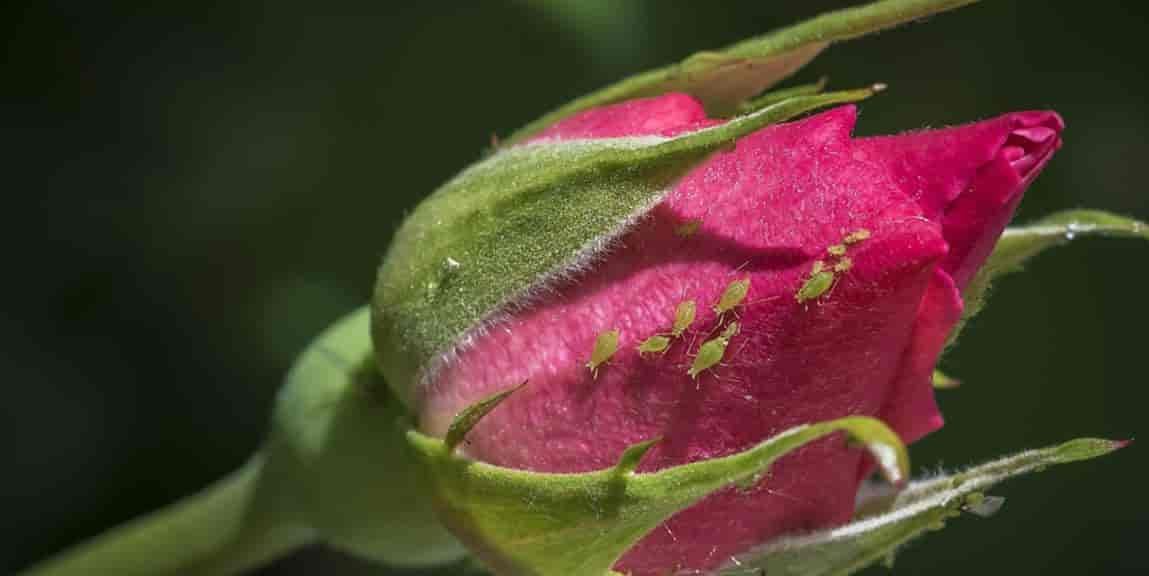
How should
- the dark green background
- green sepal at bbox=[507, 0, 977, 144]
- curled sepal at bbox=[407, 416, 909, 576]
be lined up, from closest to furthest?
curled sepal at bbox=[407, 416, 909, 576] → green sepal at bbox=[507, 0, 977, 144] → the dark green background

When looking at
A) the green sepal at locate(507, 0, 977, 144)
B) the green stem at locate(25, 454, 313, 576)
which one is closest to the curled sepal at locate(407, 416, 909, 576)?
the green sepal at locate(507, 0, 977, 144)

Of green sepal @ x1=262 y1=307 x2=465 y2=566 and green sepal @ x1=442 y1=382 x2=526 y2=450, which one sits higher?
green sepal @ x1=442 y1=382 x2=526 y2=450

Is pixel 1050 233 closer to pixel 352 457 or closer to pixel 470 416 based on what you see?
pixel 470 416

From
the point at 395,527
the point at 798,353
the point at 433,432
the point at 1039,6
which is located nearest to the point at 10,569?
the point at 395,527

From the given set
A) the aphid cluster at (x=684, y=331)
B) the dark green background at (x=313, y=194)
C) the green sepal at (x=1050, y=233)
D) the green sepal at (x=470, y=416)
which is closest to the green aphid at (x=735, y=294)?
the aphid cluster at (x=684, y=331)

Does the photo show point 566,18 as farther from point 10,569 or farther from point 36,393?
point 10,569

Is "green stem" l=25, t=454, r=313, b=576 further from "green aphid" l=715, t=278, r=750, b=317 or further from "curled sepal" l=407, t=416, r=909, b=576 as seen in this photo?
"green aphid" l=715, t=278, r=750, b=317
